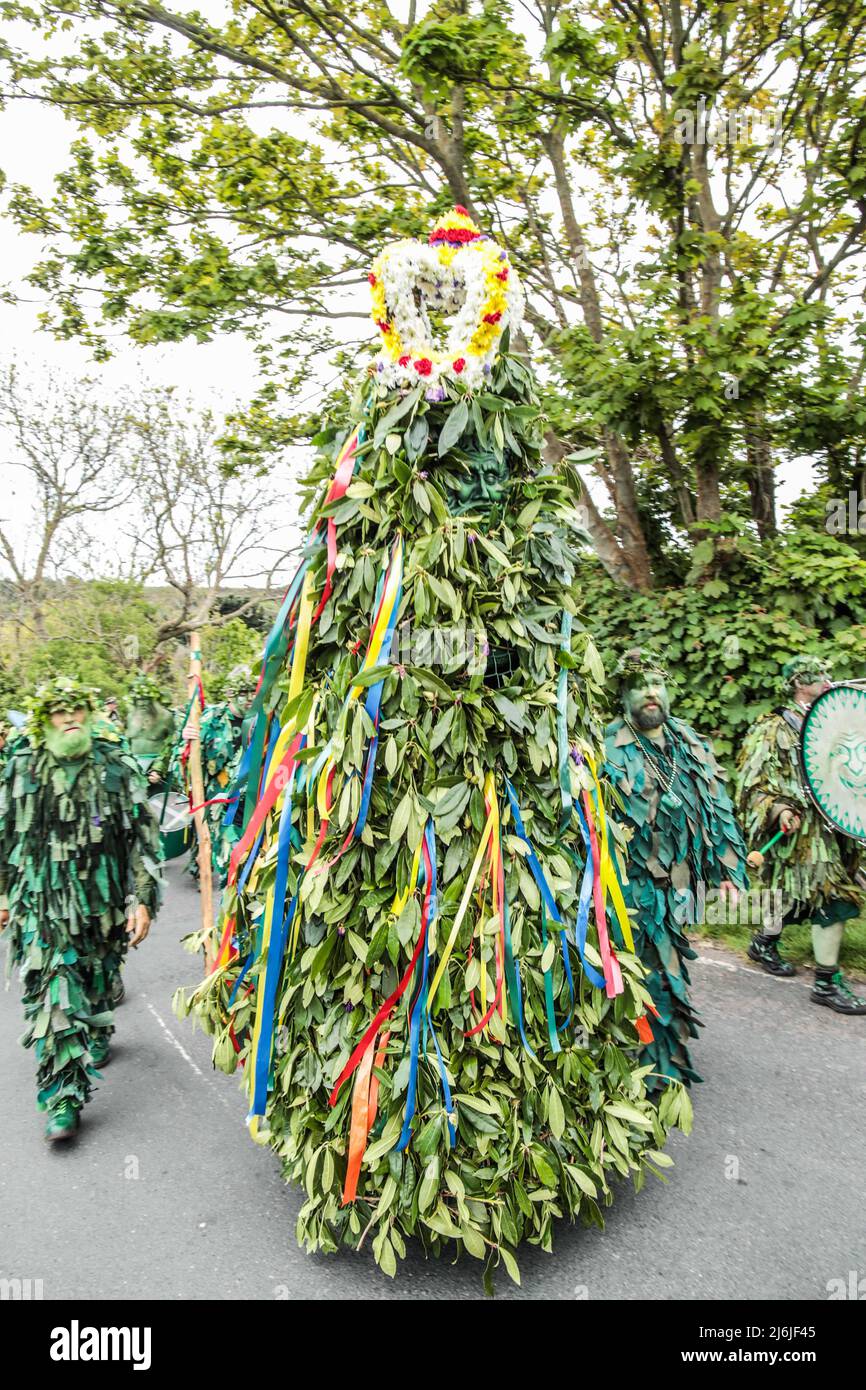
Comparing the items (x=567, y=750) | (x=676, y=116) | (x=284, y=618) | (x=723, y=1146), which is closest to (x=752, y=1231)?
(x=723, y=1146)

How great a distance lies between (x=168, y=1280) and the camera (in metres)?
2.93

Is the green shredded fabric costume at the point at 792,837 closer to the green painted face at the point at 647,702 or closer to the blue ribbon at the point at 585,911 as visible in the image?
the green painted face at the point at 647,702

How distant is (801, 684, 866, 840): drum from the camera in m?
4.29

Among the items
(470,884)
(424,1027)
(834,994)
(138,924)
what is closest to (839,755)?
(834,994)

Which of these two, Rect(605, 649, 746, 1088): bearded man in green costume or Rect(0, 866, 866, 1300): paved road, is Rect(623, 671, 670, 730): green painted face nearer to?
Rect(605, 649, 746, 1088): bearded man in green costume

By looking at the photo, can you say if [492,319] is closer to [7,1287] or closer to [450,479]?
[450,479]

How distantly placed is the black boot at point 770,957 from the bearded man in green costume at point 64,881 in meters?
3.91

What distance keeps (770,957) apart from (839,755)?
78.0 inches

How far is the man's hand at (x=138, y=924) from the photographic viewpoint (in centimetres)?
417

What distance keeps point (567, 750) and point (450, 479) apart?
96 centimetres

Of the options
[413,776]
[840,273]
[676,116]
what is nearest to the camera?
[413,776]

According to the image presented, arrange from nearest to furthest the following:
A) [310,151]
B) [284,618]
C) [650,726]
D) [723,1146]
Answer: [284,618]
[723,1146]
[650,726]
[310,151]

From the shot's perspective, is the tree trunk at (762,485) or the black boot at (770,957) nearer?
the black boot at (770,957)

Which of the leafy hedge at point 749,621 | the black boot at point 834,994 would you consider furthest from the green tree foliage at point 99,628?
the black boot at point 834,994
